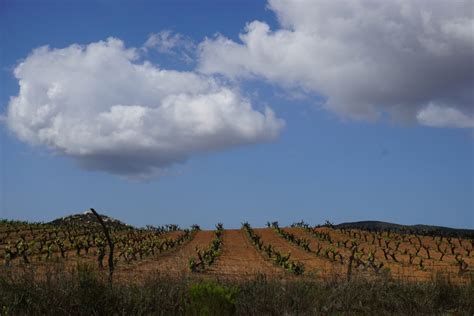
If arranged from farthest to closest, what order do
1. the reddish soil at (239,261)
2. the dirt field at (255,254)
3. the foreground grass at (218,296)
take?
the reddish soil at (239,261) → the dirt field at (255,254) → the foreground grass at (218,296)

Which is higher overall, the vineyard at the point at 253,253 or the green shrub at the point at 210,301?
the vineyard at the point at 253,253

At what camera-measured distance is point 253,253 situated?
118 ft

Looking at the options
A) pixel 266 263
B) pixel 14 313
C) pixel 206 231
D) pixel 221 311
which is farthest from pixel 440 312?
pixel 206 231

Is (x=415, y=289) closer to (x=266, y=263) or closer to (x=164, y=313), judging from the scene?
(x=164, y=313)

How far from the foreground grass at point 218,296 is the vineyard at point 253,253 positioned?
0.75m

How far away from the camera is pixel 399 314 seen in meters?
15.5

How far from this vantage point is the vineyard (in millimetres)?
22406

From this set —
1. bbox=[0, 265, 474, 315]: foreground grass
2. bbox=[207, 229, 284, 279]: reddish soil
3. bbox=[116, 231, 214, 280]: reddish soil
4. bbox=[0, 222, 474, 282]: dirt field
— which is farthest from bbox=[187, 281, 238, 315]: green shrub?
bbox=[207, 229, 284, 279]: reddish soil

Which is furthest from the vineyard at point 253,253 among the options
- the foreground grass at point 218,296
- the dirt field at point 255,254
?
the foreground grass at point 218,296

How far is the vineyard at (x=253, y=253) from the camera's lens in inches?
882

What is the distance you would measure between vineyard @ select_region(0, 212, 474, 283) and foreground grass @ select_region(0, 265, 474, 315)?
0.75 metres

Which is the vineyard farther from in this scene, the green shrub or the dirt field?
the green shrub

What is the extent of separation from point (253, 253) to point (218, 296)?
24.2m

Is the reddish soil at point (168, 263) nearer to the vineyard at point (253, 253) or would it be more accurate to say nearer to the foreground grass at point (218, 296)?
the vineyard at point (253, 253)
